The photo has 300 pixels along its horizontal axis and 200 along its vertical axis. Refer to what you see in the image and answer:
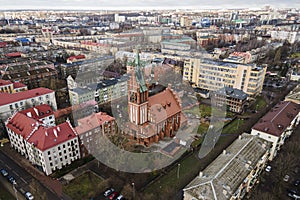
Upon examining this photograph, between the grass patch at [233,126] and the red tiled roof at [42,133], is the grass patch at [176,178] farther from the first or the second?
the red tiled roof at [42,133]

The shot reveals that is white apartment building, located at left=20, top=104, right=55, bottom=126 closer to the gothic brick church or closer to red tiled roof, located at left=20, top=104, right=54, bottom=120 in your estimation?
red tiled roof, located at left=20, top=104, right=54, bottom=120

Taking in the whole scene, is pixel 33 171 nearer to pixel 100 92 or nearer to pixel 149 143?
pixel 149 143

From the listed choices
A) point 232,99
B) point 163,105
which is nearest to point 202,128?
point 163,105

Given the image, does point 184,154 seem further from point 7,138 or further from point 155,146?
point 7,138

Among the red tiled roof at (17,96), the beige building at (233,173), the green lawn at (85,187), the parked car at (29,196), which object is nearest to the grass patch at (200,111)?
the beige building at (233,173)

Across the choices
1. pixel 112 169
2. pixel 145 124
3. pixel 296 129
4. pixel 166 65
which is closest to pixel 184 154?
pixel 145 124

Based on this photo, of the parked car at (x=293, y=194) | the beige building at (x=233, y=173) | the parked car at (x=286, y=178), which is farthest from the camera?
the parked car at (x=286, y=178)

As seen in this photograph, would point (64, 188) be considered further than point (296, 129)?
No
